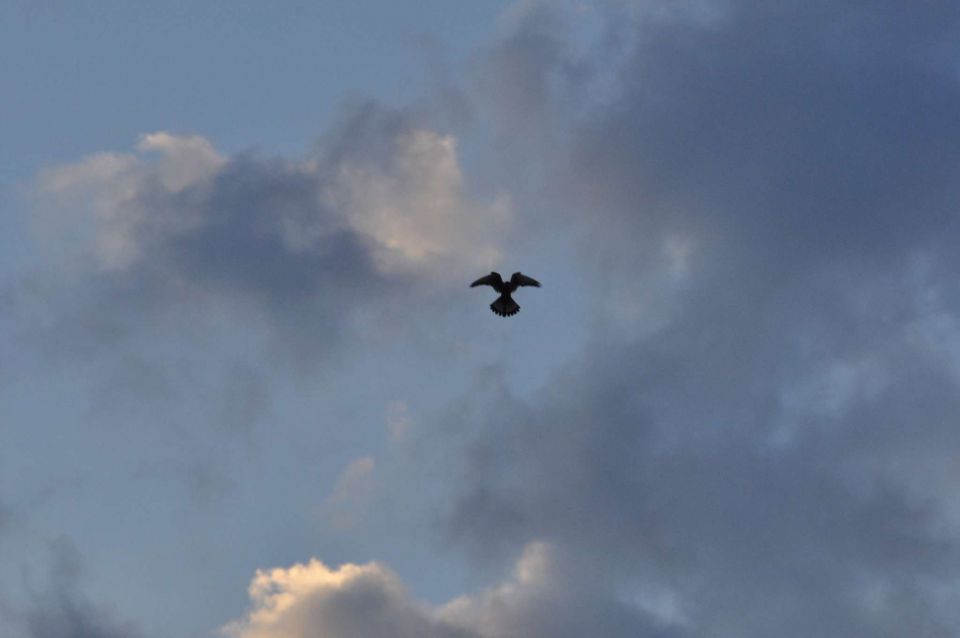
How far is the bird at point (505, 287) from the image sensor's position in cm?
18012

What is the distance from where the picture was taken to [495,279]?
595 feet

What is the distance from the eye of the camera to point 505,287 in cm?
18150

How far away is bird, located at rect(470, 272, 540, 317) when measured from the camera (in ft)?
591
